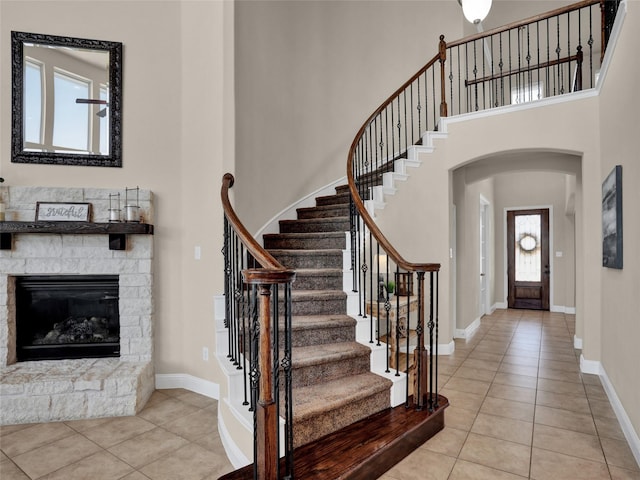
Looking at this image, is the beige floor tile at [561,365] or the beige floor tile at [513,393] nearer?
the beige floor tile at [513,393]

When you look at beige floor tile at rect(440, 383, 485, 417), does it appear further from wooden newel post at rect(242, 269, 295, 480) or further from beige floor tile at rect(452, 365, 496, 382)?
wooden newel post at rect(242, 269, 295, 480)

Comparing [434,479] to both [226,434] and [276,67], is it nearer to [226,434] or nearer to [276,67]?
[226,434]

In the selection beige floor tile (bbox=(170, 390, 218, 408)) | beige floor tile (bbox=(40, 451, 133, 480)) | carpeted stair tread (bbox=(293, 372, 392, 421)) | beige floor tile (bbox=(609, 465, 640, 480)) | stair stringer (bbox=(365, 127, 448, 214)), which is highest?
stair stringer (bbox=(365, 127, 448, 214))

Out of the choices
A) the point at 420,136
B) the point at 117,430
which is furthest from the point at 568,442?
the point at 420,136

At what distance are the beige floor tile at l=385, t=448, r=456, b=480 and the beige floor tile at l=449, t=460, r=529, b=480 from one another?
4 cm

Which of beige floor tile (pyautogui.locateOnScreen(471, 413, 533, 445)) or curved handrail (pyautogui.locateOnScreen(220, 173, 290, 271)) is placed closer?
curved handrail (pyautogui.locateOnScreen(220, 173, 290, 271))

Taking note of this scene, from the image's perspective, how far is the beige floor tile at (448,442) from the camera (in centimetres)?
244

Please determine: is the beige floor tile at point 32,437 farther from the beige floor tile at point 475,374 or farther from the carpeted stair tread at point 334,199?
the beige floor tile at point 475,374

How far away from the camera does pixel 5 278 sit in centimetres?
336

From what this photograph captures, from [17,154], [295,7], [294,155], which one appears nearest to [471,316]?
[294,155]

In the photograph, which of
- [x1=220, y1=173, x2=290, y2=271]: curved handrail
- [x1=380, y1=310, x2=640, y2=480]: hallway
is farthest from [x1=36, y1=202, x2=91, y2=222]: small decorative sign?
[x1=380, y1=310, x2=640, y2=480]: hallway

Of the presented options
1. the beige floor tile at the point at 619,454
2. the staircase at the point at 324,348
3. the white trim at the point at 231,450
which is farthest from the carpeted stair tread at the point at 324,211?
the beige floor tile at the point at 619,454

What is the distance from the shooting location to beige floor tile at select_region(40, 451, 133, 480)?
227cm

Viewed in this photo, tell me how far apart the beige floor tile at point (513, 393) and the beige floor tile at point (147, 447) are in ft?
8.50
